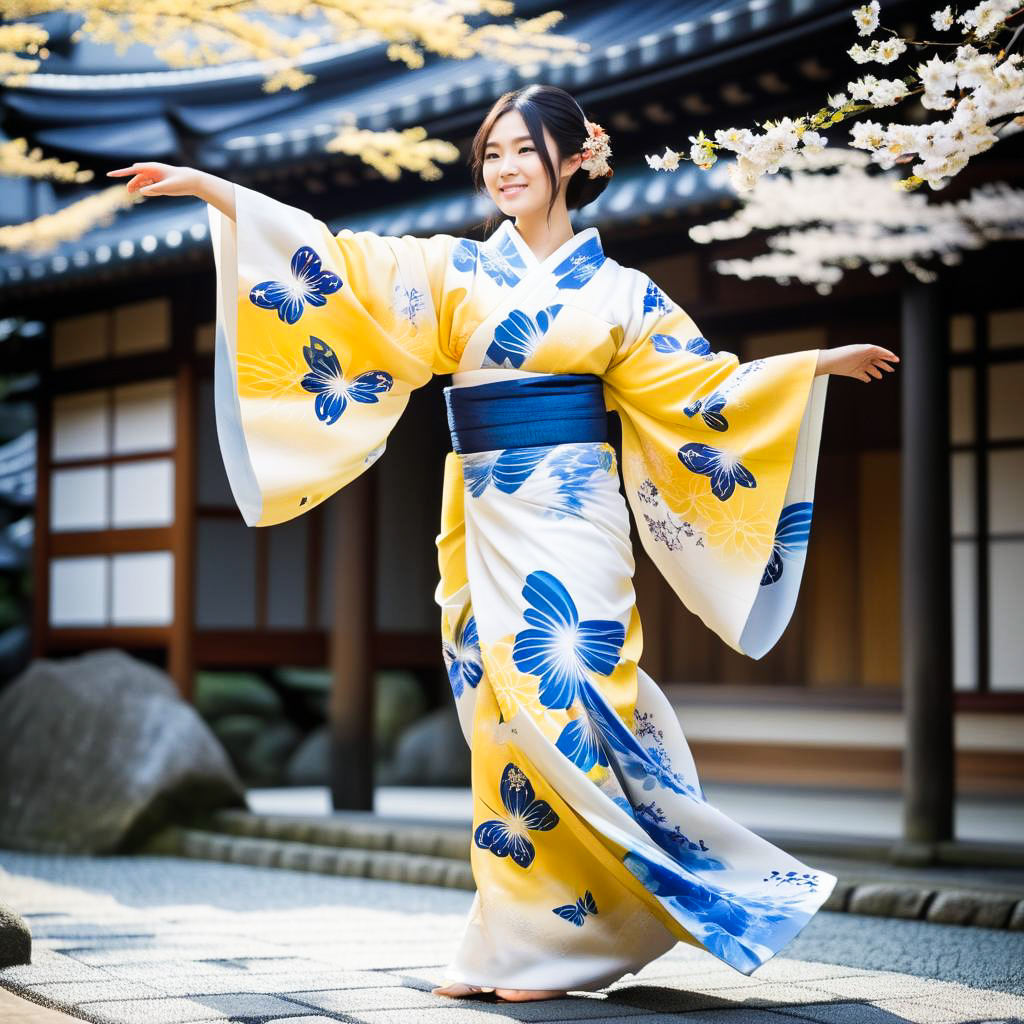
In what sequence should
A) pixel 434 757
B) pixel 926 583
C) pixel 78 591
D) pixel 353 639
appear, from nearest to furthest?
pixel 926 583 → pixel 353 639 → pixel 78 591 → pixel 434 757

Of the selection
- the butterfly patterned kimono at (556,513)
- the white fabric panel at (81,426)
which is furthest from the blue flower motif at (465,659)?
the white fabric panel at (81,426)

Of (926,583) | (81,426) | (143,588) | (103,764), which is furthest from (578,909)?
(81,426)

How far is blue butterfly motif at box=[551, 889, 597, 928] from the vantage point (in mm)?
3473

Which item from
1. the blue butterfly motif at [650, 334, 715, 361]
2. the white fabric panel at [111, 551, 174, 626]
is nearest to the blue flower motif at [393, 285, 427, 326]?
the blue butterfly motif at [650, 334, 715, 361]

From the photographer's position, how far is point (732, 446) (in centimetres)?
385

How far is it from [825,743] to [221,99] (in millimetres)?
6318

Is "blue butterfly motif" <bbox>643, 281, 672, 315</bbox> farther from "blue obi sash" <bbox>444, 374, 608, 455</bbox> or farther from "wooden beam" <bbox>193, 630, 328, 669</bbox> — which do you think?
"wooden beam" <bbox>193, 630, 328, 669</bbox>

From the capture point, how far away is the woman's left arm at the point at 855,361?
3.69 metres

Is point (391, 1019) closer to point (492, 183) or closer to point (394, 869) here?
point (492, 183)

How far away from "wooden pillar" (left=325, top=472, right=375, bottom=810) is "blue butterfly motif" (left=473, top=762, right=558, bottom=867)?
4.74m

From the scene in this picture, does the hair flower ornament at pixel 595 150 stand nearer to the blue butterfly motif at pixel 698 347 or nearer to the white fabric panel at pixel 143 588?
the blue butterfly motif at pixel 698 347

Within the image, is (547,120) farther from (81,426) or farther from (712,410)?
(81,426)

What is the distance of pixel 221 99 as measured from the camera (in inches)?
437

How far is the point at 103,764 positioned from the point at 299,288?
16.8 ft
